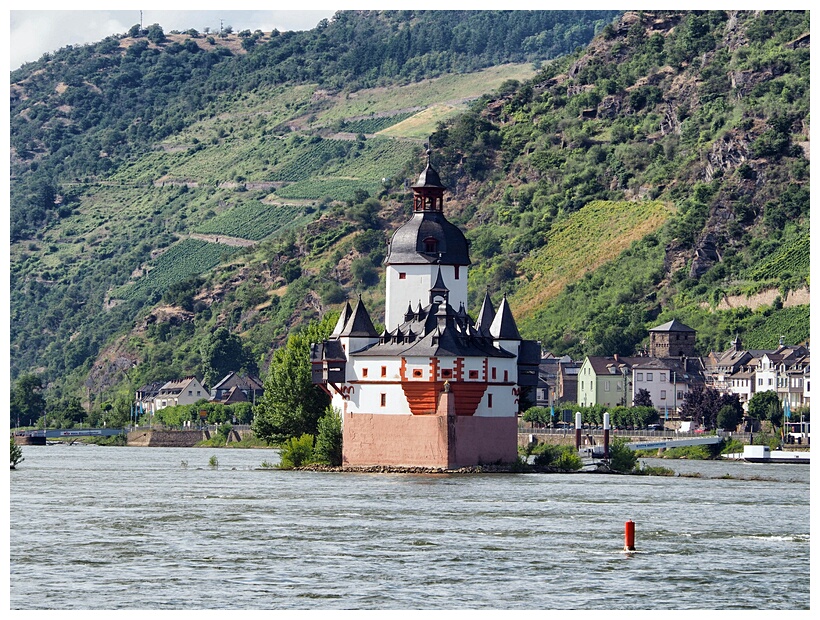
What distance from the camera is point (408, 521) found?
7712cm

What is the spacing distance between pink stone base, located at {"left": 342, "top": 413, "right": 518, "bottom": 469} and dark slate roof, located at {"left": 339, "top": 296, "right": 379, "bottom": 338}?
4.19m

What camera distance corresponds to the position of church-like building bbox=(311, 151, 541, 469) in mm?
100688

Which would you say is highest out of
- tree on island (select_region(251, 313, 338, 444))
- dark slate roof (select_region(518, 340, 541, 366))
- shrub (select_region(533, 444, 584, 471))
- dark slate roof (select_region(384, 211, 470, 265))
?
dark slate roof (select_region(384, 211, 470, 265))

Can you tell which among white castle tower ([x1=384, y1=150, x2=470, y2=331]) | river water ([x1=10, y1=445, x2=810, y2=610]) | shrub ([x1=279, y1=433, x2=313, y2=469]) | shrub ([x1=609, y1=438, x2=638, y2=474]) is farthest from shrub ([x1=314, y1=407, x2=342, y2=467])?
shrub ([x1=609, y1=438, x2=638, y2=474])

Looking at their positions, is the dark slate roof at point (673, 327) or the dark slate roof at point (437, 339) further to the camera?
the dark slate roof at point (673, 327)

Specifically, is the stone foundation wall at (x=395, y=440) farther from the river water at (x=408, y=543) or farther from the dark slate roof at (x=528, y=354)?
the dark slate roof at (x=528, y=354)

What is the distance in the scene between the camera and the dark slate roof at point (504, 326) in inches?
4225

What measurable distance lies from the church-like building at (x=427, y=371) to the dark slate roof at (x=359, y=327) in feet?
0.17

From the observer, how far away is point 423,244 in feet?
361

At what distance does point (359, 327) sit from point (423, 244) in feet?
22.2

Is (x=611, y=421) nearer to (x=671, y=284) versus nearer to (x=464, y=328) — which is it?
(x=671, y=284)

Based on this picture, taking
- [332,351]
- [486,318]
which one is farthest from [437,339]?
[486,318]

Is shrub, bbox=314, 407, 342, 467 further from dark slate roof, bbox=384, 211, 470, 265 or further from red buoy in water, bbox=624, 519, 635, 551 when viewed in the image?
red buoy in water, bbox=624, 519, 635, 551

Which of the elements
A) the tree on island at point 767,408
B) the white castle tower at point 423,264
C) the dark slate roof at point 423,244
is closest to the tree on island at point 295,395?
the white castle tower at point 423,264
